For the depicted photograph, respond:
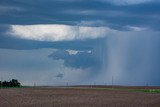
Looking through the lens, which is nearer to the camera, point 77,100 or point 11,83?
point 77,100

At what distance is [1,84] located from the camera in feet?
459

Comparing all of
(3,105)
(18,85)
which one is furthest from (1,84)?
(3,105)

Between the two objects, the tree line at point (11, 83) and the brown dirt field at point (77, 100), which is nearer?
the brown dirt field at point (77, 100)

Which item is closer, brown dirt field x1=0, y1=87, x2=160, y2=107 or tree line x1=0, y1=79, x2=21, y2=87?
brown dirt field x1=0, y1=87, x2=160, y2=107

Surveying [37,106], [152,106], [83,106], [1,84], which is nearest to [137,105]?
[152,106]

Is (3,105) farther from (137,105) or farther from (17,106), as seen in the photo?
(137,105)

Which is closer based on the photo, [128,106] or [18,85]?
[128,106]

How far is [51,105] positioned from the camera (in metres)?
57.6

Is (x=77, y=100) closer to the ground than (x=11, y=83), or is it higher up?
closer to the ground

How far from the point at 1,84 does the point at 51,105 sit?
84.4 metres

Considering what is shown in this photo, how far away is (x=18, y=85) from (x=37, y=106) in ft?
284

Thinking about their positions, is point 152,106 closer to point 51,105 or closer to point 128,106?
point 128,106

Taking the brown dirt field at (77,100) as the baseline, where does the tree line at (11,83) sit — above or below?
above

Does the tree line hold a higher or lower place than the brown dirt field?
higher
